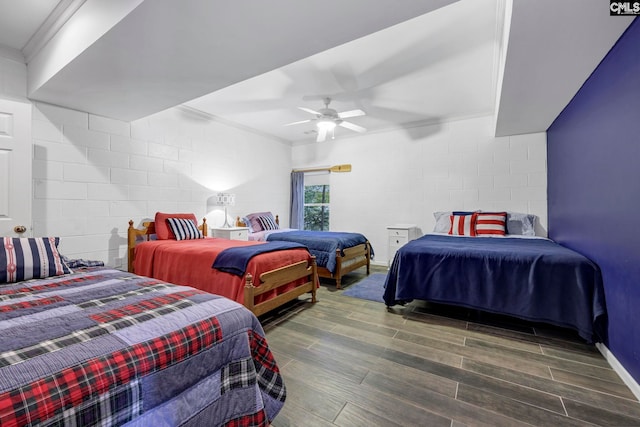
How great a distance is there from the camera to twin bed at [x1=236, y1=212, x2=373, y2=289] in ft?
12.0

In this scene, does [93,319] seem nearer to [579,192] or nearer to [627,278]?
[627,278]

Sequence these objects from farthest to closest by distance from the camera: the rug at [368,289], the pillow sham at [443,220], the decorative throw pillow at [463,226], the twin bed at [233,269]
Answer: the pillow sham at [443,220]
the decorative throw pillow at [463,226]
the rug at [368,289]
the twin bed at [233,269]

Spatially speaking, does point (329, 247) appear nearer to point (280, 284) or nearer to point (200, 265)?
point (280, 284)

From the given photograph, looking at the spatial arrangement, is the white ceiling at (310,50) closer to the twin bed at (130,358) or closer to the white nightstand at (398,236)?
the twin bed at (130,358)

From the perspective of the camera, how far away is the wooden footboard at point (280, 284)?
2303mm

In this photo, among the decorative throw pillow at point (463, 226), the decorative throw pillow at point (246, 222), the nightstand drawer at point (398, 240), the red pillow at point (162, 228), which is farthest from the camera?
the decorative throw pillow at point (246, 222)

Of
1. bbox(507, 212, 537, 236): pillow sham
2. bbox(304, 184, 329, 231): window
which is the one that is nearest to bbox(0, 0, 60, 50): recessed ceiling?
bbox(304, 184, 329, 231): window

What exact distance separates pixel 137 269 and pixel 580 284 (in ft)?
14.3

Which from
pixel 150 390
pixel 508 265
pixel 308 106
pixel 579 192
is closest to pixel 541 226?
pixel 579 192

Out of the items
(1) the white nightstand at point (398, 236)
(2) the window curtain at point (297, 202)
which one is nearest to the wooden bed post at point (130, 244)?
(2) the window curtain at point (297, 202)

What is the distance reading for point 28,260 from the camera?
1758 mm

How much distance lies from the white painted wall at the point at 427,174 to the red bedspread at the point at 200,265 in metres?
2.60

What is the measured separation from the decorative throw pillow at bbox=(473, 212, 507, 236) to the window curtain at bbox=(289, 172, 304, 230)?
342 centimetres

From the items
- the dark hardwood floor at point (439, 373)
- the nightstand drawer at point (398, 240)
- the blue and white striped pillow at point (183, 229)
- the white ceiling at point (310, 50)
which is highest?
the white ceiling at point (310, 50)
